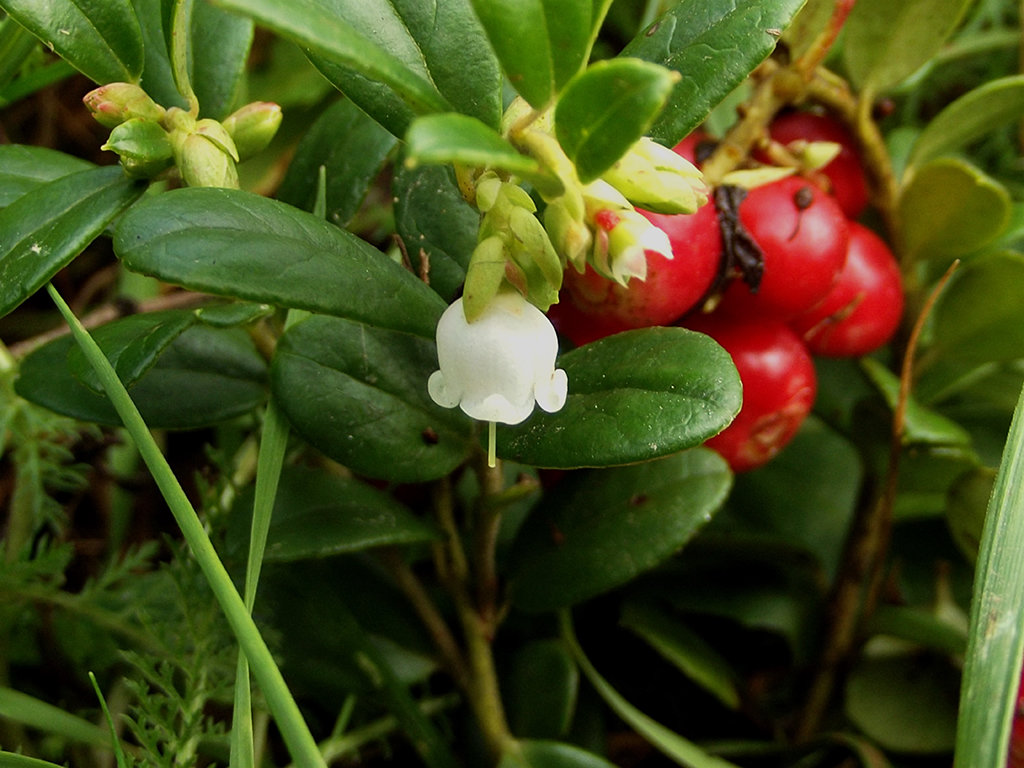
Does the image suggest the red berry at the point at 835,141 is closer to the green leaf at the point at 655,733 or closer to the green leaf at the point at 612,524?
the green leaf at the point at 612,524

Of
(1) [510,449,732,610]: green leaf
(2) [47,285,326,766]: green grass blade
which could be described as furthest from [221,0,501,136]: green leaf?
(1) [510,449,732,610]: green leaf

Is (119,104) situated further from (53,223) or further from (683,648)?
(683,648)

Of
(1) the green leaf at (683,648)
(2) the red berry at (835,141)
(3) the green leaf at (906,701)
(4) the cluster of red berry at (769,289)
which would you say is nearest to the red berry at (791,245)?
(4) the cluster of red berry at (769,289)

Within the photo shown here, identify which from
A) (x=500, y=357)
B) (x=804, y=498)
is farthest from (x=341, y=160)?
(x=804, y=498)

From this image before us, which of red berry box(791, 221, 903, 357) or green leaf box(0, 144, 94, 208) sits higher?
red berry box(791, 221, 903, 357)

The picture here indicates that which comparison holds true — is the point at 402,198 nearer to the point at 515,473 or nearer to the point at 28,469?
the point at 515,473

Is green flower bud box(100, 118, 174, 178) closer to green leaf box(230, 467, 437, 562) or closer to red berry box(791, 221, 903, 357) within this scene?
green leaf box(230, 467, 437, 562)
